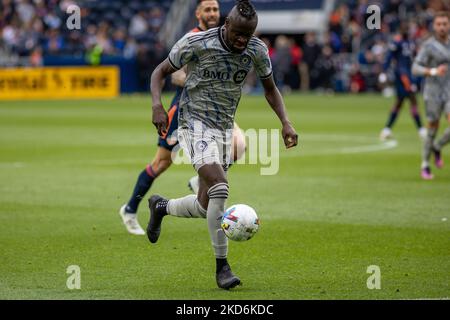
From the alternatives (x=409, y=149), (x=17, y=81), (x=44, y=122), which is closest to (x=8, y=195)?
(x=409, y=149)

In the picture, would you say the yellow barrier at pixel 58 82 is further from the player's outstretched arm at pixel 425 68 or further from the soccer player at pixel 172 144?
the soccer player at pixel 172 144

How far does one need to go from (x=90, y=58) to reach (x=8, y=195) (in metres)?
27.7

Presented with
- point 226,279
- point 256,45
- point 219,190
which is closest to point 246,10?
point 256,45

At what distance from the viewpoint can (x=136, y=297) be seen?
24.7ft

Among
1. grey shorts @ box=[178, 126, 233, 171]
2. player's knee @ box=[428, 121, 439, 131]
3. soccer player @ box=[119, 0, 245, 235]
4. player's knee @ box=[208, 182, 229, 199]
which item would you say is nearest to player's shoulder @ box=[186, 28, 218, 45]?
grey shorts @ box=[178, 126, 233, 171]

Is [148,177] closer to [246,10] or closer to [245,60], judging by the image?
[245,60]

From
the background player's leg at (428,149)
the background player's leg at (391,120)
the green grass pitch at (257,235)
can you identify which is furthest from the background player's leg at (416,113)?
the background player's leg at (428,149)

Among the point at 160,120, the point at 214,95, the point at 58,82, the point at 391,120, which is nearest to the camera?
the point at 160,120

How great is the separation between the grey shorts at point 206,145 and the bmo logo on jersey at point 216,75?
0.46 metres

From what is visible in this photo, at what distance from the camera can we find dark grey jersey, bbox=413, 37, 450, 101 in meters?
15.6

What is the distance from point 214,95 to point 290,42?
38.9 m

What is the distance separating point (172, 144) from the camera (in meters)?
10.7

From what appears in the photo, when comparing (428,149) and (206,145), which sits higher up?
(206,145)

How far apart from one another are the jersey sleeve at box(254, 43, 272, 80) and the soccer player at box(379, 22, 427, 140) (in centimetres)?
1459
